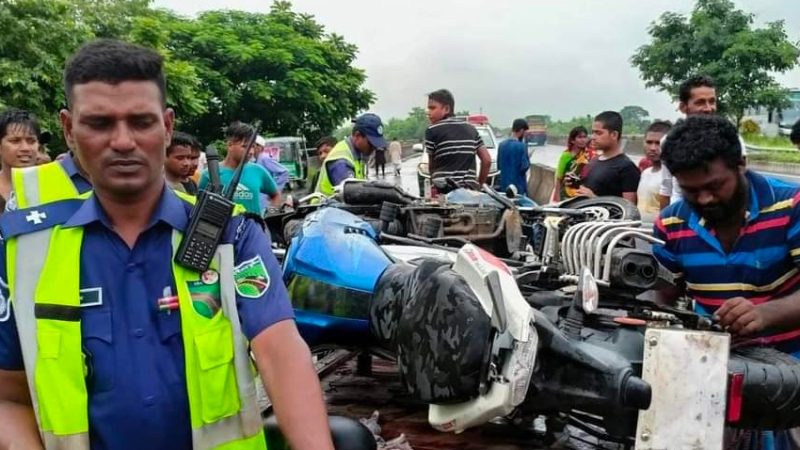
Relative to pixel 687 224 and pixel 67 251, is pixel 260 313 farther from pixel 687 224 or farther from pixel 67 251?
pixel 687 224

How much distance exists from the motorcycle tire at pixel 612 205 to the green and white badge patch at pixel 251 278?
2676 mm

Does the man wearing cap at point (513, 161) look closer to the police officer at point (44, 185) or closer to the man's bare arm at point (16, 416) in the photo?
the police officer at point (44, 185)

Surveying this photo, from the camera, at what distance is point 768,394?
6.88 ft

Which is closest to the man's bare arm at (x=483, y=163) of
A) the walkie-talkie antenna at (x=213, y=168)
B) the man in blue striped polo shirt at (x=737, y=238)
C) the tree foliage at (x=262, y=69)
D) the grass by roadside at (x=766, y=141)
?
the man in blue striped polo shirt at (x=737, y=238)

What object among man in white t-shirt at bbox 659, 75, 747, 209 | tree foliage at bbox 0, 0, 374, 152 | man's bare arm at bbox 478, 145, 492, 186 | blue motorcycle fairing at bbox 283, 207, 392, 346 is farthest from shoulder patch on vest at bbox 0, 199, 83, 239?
tree foliage at bbox 0, 0, 374, 152

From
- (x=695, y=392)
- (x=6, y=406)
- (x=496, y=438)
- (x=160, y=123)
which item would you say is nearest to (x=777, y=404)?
(x=695, y=392)

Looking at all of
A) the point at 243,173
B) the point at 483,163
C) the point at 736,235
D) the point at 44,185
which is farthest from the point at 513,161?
the point at 44,185

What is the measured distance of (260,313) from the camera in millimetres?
1534

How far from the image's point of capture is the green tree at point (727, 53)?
76.2ft

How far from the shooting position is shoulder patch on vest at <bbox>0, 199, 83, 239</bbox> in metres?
1.44

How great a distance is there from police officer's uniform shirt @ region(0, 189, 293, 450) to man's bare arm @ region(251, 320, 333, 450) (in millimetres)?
37

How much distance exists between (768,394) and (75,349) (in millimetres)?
1822

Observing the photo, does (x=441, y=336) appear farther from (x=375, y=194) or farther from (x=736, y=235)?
(x=375, y=194)

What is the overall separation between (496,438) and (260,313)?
62.4 inches
